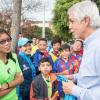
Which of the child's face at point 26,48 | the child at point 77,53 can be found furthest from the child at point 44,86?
the child at point 77,53

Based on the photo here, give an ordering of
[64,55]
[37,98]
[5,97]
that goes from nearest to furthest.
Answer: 1. [5,97]
2. [37,98]
3. [64,55]

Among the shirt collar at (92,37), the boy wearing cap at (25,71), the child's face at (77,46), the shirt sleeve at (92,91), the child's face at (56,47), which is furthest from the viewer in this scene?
the child's face at (56,47)

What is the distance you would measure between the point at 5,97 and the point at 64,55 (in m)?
2.58

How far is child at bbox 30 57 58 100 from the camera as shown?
18.4 feet

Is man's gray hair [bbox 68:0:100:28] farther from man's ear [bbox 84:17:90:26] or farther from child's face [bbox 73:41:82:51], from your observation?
child's face [bbox 73:41:82:51]

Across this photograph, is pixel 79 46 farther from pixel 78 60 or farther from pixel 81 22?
pixel 81 22

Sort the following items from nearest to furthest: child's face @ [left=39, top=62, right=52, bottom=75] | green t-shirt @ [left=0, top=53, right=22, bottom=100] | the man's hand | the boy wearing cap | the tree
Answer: the man's hand
green t-shirt @ [left=0, top=53, right=22, bottom=100]
child's face @ [left=39, top=62, right=52, bottom=75]
the boy wearing cap
the tree

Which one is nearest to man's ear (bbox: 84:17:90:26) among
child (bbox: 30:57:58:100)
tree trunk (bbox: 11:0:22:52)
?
child (bbox: 30:57:58:100)

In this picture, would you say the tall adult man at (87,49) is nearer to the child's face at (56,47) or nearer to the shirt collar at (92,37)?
the shirt collar at (92,37)

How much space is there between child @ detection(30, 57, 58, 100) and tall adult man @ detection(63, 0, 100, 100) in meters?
2.19

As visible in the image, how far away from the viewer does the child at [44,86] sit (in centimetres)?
561

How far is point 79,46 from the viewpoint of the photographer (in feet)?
27.1

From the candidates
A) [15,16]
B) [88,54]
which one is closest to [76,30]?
[88,54]

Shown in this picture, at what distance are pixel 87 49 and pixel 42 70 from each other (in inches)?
107
